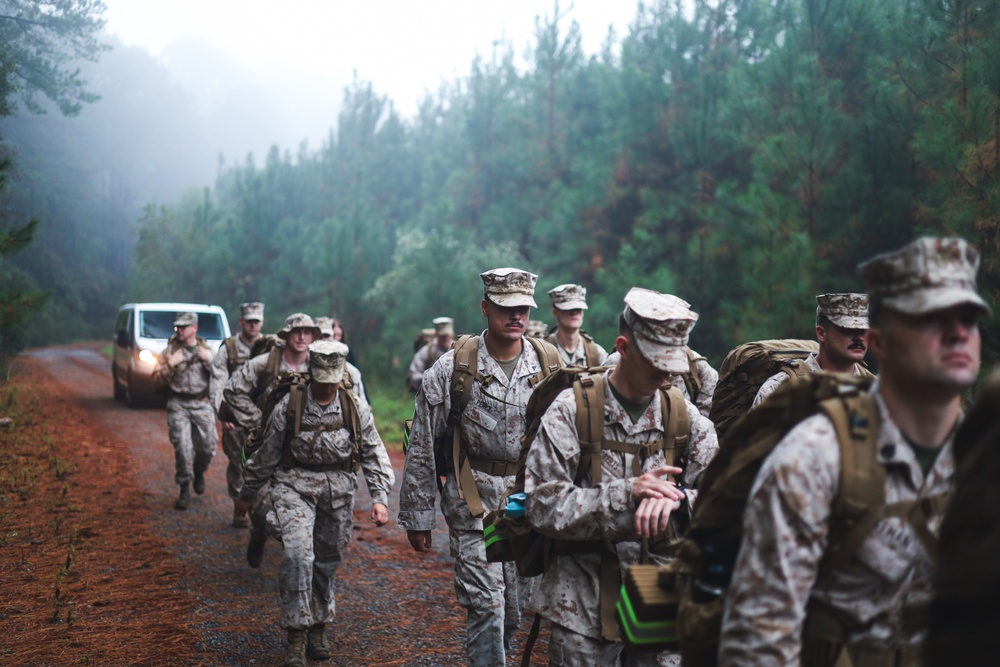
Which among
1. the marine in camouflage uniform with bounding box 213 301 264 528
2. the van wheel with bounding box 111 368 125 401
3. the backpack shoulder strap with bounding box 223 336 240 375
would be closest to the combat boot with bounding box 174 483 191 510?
the marine in camouflage uniform with bounding box 213 301 264 528

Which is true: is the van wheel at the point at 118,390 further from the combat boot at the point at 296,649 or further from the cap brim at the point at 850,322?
the cap brim at the point at 850,322

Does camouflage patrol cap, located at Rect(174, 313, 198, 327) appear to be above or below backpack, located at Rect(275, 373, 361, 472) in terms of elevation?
above

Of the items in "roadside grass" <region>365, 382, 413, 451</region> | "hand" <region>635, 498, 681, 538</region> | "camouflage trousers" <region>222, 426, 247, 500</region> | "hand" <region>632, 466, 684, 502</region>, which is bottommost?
"roadside grass" <region>365, 382, 413, 451</region>

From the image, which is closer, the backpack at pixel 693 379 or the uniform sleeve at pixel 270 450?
the uniform sleeve at pixel 270 450

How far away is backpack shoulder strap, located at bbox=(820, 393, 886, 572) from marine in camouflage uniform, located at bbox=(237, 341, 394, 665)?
4.19m

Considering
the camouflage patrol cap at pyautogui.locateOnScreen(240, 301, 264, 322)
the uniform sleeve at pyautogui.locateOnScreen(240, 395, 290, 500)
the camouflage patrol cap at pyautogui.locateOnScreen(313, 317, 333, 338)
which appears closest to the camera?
the uniform sleeve at pyautogui.locateOnScreen(240, 395, 290, 500)

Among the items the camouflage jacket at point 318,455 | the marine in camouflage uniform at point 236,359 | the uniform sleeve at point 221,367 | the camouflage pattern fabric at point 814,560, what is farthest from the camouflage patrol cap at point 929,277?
the uniform sleeve at point 221,367

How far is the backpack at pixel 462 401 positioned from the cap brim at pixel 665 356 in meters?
1.92

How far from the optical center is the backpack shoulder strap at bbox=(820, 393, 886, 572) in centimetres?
214

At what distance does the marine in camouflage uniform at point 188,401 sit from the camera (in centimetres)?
1069

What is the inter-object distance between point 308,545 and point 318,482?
48 cm

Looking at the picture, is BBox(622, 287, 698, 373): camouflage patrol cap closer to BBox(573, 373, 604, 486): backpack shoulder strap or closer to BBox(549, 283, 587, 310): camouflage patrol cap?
BBox(573, 373, 604, 486): backpack shoulder strap

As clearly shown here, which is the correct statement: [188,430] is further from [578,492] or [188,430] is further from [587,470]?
[578,492]

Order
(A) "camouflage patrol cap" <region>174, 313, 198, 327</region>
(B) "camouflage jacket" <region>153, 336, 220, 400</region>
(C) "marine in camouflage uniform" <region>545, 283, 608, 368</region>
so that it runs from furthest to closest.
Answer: (A) "camouflage patrol cap" <region>174, 313, 198, 327</region> < (B) "camouflage jacket" <region>153, 336, 220, 400</region> < (C) "marine in camouflage uniform" <region>545, 283, 608, 368</region>
